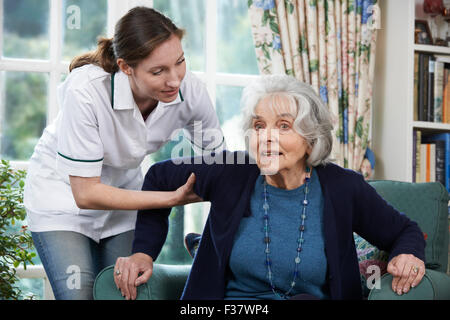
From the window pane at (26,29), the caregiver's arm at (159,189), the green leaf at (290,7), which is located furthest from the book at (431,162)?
the window pane at (26,29)

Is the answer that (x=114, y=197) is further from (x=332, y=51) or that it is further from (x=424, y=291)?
(x=332, y=51)

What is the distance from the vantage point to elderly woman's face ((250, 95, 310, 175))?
1.63m

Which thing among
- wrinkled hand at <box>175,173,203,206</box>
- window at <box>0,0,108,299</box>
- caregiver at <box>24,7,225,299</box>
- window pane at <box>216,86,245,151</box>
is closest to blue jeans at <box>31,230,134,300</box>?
caregiver at <box>24,7,225,299</box>

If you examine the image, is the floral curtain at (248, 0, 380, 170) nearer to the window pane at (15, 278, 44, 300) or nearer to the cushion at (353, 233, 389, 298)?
the cushion at (353, 233, 389, 298)

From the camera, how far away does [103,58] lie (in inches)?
69.1

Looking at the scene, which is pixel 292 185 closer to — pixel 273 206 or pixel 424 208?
pixel 273 206

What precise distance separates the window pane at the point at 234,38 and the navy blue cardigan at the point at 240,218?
1269 mm

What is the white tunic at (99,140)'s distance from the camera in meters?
1.66

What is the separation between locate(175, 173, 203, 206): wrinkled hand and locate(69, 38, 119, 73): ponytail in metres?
0.44

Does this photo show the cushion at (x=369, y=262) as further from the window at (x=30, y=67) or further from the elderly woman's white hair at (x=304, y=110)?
the window at (x=30, y=67)

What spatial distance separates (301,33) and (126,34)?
1411 millimetres

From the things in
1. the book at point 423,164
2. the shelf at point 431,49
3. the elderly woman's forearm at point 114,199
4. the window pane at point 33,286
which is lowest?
the window pane at point 33,286
